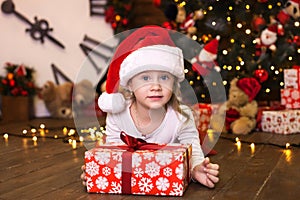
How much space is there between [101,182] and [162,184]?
19cm

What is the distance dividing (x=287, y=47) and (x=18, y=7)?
208 centimetres

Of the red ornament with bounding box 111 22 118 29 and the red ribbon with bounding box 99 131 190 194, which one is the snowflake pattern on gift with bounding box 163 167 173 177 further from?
the red ornament with bounding box 111 22 118 29

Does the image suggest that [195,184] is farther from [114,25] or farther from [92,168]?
[114,25]

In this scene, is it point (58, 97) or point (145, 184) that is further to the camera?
point (58, 97)

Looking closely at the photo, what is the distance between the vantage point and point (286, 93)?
3.12 m

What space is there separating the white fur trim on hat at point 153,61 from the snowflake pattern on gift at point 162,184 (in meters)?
0.33

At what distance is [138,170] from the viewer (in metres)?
1.54

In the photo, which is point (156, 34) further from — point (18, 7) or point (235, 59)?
point (18, 7)

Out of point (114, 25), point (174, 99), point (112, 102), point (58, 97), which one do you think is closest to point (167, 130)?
point (174, 99)

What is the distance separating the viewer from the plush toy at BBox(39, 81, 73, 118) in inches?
155

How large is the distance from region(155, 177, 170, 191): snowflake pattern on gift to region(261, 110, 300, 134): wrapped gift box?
155 centimetres

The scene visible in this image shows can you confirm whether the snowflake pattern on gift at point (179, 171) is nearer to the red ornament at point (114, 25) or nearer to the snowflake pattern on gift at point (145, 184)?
the snowflake pattern on gift at point (145, 184)

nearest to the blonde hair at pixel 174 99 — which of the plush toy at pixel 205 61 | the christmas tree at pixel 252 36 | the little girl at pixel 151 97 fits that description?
the little girl at pixel 151 97

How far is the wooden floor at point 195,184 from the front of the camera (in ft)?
5.27
